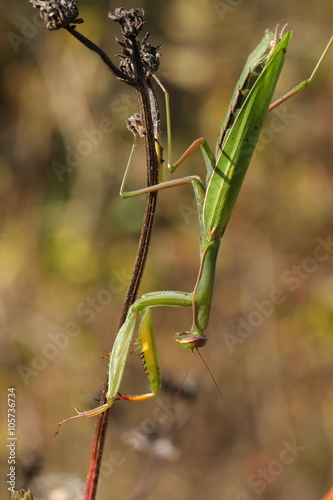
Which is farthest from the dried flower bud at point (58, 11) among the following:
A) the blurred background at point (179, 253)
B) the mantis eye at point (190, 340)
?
the blurred background at point (179, 253)

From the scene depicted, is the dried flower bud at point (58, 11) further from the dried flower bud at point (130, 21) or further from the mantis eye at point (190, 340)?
the mantis eye at point (190, 340)

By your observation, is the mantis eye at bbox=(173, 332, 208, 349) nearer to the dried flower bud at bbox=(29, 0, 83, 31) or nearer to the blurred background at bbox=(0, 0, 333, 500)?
the dried flower bud at bbox=(29, 0, 83, 31)

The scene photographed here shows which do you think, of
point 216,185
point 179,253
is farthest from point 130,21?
point 179,253

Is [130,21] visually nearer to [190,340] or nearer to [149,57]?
[149,57]

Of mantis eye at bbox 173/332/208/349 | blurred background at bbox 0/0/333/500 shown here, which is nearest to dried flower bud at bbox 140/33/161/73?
mantis eye at bbox 173/332/208/349

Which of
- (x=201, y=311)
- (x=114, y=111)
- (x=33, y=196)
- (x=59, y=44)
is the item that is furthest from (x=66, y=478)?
(x=59, y=44)

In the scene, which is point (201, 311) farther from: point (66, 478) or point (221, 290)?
point (221, 290)
